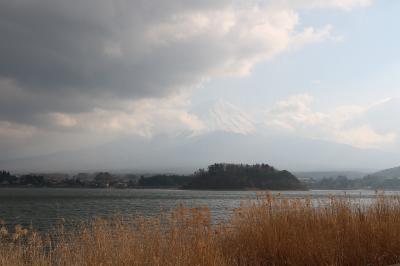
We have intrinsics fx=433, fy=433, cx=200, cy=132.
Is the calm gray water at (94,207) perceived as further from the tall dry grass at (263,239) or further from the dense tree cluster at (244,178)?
the dense tree cluster at (244,178)

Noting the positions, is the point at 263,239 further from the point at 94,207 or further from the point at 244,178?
the point at 244,178

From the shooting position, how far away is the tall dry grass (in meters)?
6.95

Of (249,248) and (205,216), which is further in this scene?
(205,216)

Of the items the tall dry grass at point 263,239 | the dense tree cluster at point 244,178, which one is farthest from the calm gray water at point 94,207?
the dense tree cluster at point 244,178

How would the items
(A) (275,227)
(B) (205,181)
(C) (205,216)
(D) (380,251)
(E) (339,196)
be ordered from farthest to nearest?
(B) (205,181) → (E) (339,196) → (C) (205,216) → (A) (275,227) → (D) (380,251)

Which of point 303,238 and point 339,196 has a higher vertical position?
point 339,196

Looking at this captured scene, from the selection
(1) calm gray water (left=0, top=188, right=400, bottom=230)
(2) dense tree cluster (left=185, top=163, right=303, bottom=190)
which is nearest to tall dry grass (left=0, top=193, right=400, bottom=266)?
(1) calm gray water (left=0, top=188, right=400, bottom=230)

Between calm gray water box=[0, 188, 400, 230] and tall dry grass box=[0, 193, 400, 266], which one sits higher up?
tall dry grass box=[0, 193, 400, 266]

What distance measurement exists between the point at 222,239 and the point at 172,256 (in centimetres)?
218

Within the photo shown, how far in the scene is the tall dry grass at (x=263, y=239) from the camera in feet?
22.8

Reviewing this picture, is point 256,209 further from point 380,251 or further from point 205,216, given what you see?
point 380,251

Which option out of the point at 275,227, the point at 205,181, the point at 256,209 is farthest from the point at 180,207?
the point at 205,181

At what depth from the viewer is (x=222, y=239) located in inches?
339

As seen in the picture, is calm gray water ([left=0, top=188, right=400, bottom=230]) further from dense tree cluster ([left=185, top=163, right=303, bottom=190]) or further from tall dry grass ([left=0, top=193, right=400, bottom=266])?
dense tree cluster ([left=185, top=163, right=303, bottom=190])
